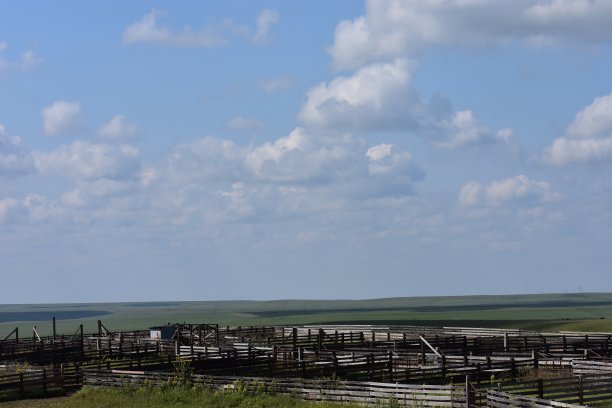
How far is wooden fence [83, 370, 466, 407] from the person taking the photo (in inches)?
1479

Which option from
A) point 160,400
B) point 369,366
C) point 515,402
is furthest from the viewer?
point 369,366

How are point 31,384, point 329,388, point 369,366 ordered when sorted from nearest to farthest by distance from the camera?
point 329,388, point 369,366, point 31,384

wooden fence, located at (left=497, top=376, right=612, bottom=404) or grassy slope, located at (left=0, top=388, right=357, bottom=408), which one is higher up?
wooden fence, located at (left=497, top=376, right=612, bottom=404)

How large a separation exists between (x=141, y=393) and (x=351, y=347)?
84.5 feet

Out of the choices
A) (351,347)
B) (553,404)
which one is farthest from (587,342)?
(553,404)

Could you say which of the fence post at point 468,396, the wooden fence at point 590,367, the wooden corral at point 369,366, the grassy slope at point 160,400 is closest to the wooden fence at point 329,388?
the wooden corral at point 369,366

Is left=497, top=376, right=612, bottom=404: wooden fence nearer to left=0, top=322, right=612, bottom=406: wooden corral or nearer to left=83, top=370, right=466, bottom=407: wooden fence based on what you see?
left=0, top=322, right=612, bottom=406: wooden corral

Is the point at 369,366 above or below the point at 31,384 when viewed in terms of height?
above

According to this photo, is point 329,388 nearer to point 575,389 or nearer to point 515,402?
point 515,402

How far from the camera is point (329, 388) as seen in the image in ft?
133

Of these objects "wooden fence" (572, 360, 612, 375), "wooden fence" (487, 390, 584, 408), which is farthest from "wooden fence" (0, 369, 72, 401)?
"wooden fence" (572, 360, 612, 375)

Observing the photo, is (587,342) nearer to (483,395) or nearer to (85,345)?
(483,395)

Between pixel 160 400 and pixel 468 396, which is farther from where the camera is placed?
pixel 160 400

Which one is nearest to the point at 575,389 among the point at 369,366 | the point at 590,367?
the point at 590,367
